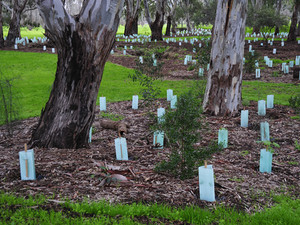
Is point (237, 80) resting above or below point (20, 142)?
above

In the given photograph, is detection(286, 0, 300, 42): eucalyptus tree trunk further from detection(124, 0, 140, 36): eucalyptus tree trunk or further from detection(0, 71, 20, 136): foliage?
detection(0, 71, 20, 136): foliage

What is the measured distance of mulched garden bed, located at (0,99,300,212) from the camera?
3588mm

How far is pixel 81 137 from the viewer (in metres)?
5.29

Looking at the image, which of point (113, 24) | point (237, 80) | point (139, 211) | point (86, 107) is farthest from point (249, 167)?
point (237, 80)

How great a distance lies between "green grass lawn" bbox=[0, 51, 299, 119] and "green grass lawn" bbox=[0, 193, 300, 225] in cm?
485

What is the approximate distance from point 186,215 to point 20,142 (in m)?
3.78

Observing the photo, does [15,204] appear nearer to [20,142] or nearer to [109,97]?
[20,142]

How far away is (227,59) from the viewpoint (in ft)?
25.2

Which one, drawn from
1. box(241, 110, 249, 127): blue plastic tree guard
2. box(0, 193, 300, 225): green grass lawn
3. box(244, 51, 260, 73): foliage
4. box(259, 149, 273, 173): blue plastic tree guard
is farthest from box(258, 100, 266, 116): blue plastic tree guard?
box(244, 51, 260, 73): foliage

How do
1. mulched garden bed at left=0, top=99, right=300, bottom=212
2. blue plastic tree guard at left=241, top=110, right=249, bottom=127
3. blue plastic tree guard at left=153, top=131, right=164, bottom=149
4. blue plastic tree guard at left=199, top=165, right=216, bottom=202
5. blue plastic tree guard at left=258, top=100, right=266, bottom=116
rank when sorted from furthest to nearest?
blue plastic tree guard at left=258, top=100, right=266, bottom=116 < blue plastic tree guard at left=241, top=110, right=249, bottom=127 < blue plastic tree guard at left=153, top=131, right=164, bottom=149 < mulched garden bed at left=0, top=99, right=300, bottom=212 < blue plastic tree guard at left=199, top=165, right=216, bottom=202

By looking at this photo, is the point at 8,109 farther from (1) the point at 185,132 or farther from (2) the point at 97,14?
(1) the point at 185,132

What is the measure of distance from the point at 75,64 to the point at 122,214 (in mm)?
2644

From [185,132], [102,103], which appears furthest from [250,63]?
[185,132]

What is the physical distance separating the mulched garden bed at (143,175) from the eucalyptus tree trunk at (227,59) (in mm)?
1634
